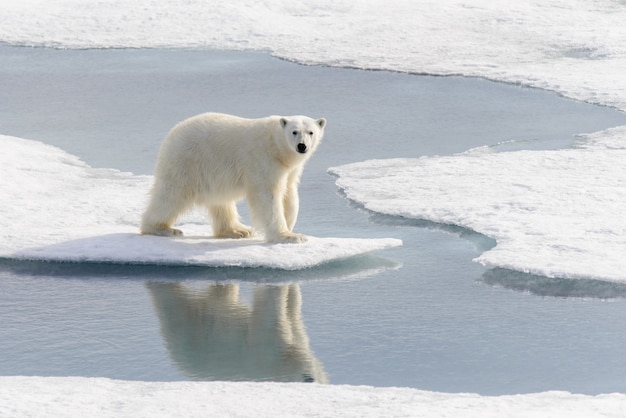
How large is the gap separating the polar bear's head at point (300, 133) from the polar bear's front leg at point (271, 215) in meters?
0.33

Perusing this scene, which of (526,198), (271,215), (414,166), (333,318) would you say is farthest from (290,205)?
(414,166)

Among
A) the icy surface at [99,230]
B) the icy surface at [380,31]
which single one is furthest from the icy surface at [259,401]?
the icy surface at [380,31]

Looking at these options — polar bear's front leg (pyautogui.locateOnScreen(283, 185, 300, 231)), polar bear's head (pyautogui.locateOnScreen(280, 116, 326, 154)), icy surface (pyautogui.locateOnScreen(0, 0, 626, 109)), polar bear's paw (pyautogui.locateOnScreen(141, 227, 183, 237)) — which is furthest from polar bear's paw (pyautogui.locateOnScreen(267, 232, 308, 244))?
icy surface (pyautogui.locateOnScreen(0, 0, 626, 109))

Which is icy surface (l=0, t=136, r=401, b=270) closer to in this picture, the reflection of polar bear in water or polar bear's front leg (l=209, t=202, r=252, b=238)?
polar bear's front leg (l=209, t=202, r=252, b=238)

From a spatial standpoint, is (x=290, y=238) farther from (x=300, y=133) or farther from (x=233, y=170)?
(x=300, y=133)

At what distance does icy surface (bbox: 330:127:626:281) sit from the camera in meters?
5.89

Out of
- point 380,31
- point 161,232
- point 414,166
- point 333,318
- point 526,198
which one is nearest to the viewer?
point 333,318

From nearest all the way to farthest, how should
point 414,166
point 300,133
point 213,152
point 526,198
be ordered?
point 300,133, point 213,152, point 526,198, point 414,166

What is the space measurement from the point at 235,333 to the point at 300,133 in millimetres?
1351

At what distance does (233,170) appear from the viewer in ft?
20.2

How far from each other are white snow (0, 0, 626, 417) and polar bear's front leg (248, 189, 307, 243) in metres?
1.12

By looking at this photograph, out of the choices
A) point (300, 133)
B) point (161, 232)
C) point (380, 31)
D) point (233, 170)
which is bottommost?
point (161, 232)

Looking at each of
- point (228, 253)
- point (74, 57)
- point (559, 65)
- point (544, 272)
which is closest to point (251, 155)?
point (228, 253)

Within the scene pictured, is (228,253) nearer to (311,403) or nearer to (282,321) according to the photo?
(282,321)
